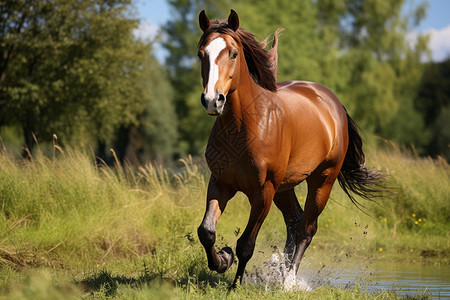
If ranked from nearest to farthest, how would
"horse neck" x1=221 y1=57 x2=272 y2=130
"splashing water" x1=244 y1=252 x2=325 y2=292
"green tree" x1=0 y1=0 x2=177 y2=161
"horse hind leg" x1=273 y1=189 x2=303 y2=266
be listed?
"horse neck" x1=221 y1=57 x2=272 y2=130
"splashing water" x1=244 y1=252 x2=325 y2=292
"horse hind leg" x1=273 y1=189 x2=303 y2=266
"green tree" x1=0 y1=0 x2=177 y2=161

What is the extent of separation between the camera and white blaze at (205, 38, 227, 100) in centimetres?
430

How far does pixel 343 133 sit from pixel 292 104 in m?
1.35

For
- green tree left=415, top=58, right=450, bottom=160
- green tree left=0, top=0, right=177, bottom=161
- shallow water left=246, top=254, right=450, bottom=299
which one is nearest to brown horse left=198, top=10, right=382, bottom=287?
shallow water left=246, top=254, right=450, bottom=299

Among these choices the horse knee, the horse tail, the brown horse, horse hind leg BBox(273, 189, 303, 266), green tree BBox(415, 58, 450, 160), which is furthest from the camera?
green tree BBox(415, 58, 450, 160)

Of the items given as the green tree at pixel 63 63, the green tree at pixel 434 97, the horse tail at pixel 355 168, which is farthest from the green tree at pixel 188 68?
the horse tail at pixel 355 168

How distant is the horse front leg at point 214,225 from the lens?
15.8 feet

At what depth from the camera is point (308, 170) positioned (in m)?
5.93

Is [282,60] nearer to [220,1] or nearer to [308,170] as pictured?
[220,1]

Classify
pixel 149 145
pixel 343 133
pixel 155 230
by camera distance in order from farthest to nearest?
pixel 149 145
pixel 155 230
pixel 343 133

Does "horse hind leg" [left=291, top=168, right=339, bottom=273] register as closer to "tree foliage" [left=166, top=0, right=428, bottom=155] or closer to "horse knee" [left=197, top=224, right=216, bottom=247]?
"horse knee" [left=197, top=224, right=216, bottom=247]

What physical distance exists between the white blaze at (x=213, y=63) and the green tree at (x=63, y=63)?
50.6 feet

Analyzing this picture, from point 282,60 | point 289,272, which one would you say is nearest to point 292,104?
point 289,272

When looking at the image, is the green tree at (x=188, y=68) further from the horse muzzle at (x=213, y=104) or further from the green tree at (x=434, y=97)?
the horse muzzle at (x=213, y=104)

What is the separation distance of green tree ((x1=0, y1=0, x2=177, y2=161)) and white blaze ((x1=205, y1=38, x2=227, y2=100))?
1542cm
